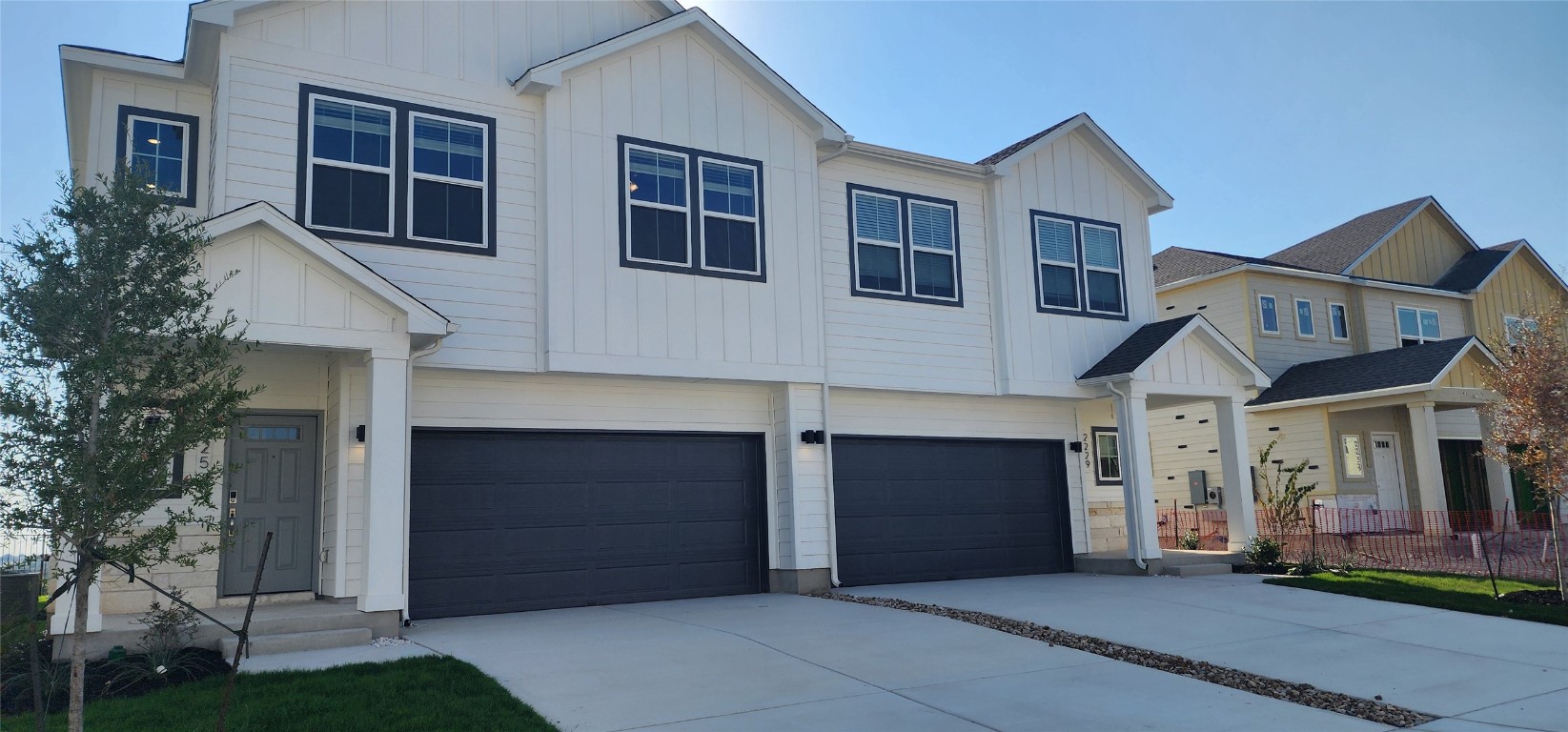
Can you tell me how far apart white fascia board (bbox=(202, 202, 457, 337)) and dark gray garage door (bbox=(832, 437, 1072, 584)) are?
6282 mm

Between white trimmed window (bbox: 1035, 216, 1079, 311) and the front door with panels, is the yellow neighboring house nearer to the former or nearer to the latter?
the front door with panels

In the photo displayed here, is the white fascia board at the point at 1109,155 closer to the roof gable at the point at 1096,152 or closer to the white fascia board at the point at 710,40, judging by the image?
the roof gable at the point at 1096,152

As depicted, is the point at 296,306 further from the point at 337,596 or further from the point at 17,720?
the point at 17,720

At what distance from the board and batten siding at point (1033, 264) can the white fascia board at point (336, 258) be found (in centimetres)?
856

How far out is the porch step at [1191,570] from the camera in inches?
594

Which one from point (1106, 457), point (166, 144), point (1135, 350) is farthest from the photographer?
point (1106, 457)

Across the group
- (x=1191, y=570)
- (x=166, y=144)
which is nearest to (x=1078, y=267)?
(x=1191, y=570)

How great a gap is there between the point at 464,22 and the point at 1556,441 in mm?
13697

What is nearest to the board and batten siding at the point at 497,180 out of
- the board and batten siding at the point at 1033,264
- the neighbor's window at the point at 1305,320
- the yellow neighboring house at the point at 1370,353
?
the board and batten siding at the point at 1033,264

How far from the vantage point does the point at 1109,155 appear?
16.9 metres

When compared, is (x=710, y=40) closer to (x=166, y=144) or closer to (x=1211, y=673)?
(x=166, y=144)

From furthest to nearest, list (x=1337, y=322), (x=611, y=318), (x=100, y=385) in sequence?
(x=1337, y=322)
(x=611, y=318)
(x=100, y=385)

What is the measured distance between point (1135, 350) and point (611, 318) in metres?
8.30

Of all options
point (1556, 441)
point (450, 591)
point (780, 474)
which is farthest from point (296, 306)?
point (1556, 441)
